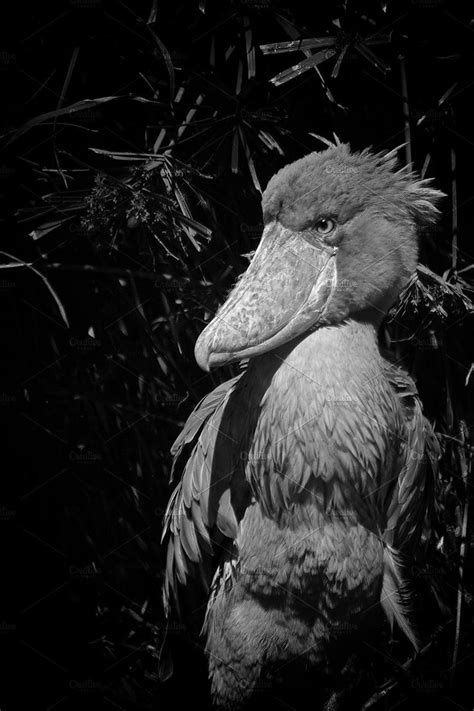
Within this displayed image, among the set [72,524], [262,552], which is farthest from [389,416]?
[72,524]

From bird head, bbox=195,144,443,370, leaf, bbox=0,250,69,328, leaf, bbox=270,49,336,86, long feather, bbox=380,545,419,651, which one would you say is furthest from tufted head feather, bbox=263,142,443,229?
long feather, bbox=380,545,419,651

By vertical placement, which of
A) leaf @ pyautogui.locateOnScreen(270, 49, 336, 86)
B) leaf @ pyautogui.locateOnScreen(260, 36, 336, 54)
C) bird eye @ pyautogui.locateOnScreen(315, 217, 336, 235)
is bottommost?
bird eye @ pyautogui.locateOnScreen(315, 217, 336, 235)

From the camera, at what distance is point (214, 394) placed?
6.48 feet

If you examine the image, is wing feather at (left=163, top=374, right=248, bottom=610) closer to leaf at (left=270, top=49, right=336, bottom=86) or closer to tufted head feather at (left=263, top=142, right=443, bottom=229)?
tufted head feather at (left=263, top=142, right=443, bottom=229)

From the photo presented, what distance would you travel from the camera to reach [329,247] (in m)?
1.70

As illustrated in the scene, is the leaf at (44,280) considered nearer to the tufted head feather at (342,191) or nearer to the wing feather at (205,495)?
the wing feather at (205,495)

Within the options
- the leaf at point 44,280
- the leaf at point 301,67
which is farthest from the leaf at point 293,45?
the leaf at point 44,280

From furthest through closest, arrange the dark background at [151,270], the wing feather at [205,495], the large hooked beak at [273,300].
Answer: the dark background at [151,270] < the wing feather at [205,495] < the large hooked beak at [273,300]

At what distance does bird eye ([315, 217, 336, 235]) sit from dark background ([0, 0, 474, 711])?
0.42 metres

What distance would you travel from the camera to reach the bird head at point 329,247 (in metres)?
1.64

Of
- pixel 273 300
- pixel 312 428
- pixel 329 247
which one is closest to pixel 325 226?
pixel 329 247

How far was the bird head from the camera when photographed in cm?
164

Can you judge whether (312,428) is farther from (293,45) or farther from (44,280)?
(293,45)

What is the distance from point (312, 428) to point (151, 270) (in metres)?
0.86
